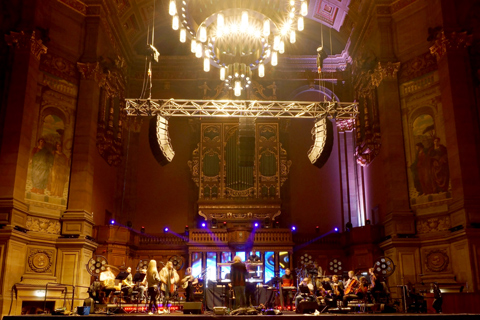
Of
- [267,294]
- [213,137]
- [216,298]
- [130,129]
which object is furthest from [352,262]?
[130,129]

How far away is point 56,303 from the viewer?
1381 cm

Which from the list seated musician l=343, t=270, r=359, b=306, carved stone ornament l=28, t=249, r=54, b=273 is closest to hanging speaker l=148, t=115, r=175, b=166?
carved stone ornament l=28, t=249, r=54, b=273

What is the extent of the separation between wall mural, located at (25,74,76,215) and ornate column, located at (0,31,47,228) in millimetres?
368

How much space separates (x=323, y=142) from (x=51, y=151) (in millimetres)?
9328

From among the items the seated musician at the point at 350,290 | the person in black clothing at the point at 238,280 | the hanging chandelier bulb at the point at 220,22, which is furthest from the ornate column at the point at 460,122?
the hanging chandelier bulb at the point at 220,22

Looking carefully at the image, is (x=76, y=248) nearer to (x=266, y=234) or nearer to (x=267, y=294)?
(x=267, y=294)

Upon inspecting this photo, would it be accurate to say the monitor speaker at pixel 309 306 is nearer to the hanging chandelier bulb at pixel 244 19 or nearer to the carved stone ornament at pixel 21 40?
the hanging chandelier bulb at pixel 244 19

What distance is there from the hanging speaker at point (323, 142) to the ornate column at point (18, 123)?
31.8 ft

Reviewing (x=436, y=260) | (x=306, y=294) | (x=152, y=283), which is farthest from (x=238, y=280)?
(x=436, y=260)

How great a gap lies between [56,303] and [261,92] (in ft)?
42.3

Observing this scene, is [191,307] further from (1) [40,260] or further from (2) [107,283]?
(1) [40,260]

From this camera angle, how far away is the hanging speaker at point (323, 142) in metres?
16.0

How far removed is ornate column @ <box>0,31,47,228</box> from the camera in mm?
13227

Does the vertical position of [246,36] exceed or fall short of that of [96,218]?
it exceeds it
